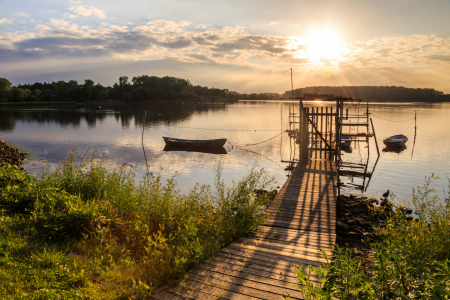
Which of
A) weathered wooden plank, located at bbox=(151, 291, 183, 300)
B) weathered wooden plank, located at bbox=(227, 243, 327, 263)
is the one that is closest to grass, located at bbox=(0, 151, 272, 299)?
weathered wooden plank, located at bbox=(151, 291, 183, 300)

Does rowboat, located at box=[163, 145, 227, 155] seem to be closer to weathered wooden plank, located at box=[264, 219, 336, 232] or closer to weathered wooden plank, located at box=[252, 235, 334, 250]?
weathered wooden plank, located at box=[264, 219, 336, 232]

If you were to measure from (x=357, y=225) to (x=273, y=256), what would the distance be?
6922 millimetres

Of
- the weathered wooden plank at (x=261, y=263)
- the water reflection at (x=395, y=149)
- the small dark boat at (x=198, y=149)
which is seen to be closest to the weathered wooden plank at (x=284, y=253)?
the weathered wooden plank at (x=261, y=263)

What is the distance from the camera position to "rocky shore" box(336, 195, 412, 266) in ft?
30.0

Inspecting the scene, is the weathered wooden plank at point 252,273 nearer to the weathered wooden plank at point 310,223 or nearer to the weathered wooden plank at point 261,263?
the weathered wooden plank at point 261,263

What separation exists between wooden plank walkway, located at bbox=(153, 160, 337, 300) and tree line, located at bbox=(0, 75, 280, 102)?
15943 cm

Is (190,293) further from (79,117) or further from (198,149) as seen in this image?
(79,117)

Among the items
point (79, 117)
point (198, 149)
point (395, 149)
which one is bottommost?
point (395, 149)

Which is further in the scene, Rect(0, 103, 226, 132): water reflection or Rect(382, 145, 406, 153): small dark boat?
Rect(0, 103, 226, 132): water reflection

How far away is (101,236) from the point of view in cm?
635

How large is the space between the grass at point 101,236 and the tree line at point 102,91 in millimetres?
155478

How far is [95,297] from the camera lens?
436 centimetres

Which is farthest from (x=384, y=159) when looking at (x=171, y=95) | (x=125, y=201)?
(x=171, y=95)

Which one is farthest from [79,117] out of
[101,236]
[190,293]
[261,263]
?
[190,293]
